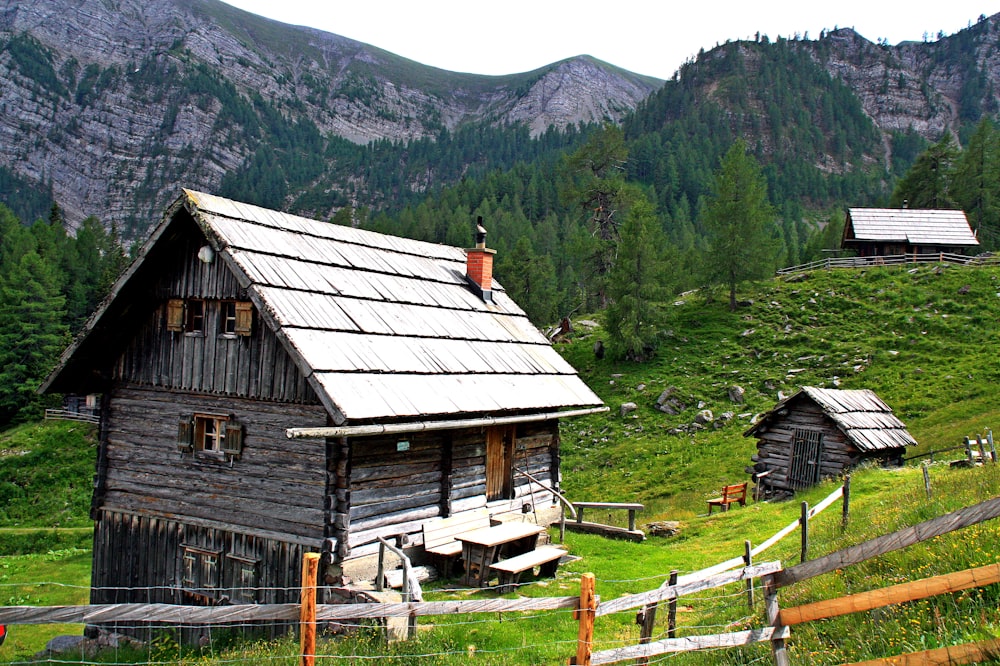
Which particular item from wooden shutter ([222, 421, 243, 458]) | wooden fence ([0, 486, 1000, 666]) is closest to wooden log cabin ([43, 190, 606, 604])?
wooden shutter ([222, 421, 243, 458])

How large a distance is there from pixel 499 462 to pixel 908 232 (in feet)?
185

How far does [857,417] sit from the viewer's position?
81.3ft

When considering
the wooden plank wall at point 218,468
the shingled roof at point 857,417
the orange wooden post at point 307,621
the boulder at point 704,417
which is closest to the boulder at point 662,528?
the shingled roof at point 857,417

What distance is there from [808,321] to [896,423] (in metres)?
20.4

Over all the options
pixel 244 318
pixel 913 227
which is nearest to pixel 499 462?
pixel 244 318

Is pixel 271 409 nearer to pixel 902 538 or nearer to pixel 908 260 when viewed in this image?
pixel 902 538

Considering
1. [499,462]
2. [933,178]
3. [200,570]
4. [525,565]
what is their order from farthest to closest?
[933,178] < [499,462] < [200,570] < [525,565]

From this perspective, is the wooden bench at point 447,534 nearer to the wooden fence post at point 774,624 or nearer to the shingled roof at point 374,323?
the shingled roof at point 374,323

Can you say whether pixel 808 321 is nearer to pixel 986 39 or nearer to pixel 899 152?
pixel 899 152

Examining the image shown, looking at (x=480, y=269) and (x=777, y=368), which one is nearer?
(x=480, y=269)

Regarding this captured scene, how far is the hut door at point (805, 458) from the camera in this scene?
24547 mm

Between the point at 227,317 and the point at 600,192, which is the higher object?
the point at 600,192

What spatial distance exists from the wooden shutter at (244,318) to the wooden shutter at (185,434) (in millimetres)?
2341

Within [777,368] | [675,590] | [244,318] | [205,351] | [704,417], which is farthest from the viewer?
[777,368]
